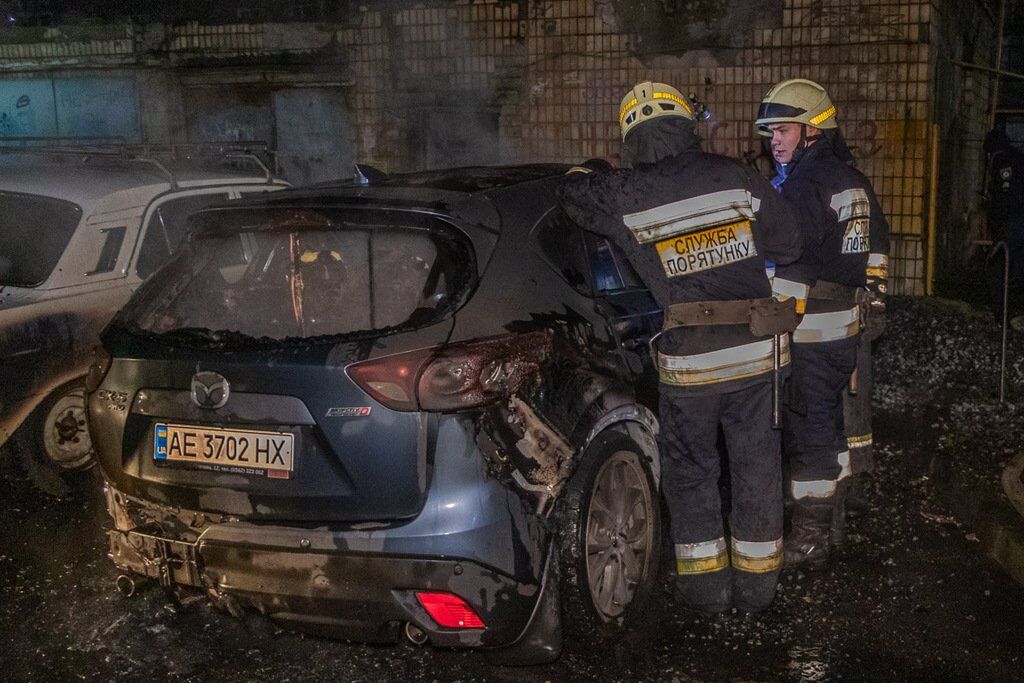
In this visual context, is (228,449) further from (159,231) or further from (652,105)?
(159,231)

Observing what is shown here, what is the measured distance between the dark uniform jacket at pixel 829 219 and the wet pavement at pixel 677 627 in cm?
117

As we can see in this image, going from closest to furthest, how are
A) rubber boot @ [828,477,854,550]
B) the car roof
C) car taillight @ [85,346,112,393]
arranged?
car taillight @ [85,346,112,393], rubber boot @ [828,477,854,550], the car roof

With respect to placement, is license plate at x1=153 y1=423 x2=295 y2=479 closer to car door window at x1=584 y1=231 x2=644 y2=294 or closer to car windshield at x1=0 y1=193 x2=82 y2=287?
car door window at x1=584 y1=231 x2=644 y2=294

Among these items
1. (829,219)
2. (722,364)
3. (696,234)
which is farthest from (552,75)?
(722,364)

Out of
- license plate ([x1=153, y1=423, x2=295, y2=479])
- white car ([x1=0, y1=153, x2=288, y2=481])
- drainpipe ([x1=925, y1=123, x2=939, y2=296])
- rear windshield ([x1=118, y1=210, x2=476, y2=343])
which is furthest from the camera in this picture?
drainpipe ([x1=925, y1=123, x2=939, y2=296])

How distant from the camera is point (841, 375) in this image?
14.4ft

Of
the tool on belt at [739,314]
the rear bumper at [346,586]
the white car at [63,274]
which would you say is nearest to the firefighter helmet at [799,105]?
the tool on belt at [739,314]

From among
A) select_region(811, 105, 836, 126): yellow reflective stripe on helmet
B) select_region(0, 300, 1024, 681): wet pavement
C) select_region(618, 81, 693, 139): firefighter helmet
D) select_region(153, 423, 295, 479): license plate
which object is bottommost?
select_region(0, 300, 1024, 681): wet pavement

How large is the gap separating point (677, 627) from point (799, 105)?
2.32 m

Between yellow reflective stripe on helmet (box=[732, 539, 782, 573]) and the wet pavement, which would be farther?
yellow reflective stripe on helmet (box=[732, 539, 782, 573])

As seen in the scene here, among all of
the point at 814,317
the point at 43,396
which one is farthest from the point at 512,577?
the point at 43,396

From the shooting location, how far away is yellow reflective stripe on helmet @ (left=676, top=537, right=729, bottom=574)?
12.9 feet

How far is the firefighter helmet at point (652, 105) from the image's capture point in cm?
372

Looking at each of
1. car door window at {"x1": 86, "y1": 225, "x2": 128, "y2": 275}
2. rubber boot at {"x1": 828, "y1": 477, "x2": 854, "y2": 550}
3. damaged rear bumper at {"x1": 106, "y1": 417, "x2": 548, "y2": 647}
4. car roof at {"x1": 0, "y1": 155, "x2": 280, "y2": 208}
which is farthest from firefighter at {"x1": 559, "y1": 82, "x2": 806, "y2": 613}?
car roof at {"x1": 0, "y1": 155, "x2": 280, "y2": 208}
